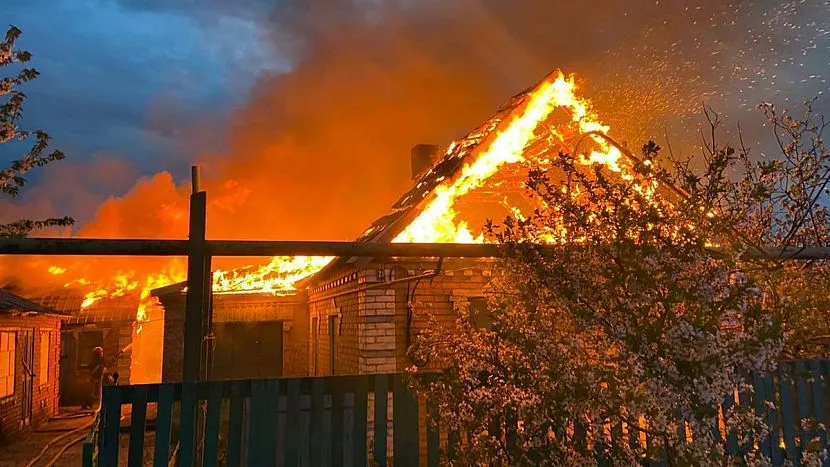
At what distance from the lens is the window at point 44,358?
58.3 feet

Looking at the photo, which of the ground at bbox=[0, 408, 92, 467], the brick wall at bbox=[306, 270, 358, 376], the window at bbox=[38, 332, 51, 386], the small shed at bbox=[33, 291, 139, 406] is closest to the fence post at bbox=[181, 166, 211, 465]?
the brick wall at bbox=[306, 270, 358, 376]

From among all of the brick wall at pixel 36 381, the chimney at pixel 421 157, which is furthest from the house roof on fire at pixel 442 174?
the brick wall at pixel 36 381

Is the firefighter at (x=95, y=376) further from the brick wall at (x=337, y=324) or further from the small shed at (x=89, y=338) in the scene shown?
the brick wall at (x=337, y=324)

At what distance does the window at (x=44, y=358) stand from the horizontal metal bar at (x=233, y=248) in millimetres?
18301

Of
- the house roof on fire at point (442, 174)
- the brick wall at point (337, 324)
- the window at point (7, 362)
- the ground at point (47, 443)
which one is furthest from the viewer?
the window at point (7, 362)

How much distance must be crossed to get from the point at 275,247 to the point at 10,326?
16403 millimetres

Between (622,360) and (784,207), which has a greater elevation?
(784,207)

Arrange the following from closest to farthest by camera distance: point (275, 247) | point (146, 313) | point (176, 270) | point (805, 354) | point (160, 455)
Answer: point (160, 455) → point (275, 247) → point (805, 354) → point (146, 313) → point (176, 270)

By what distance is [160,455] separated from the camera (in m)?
2.66

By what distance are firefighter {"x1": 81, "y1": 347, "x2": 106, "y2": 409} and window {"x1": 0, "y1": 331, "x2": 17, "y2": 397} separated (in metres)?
3.88

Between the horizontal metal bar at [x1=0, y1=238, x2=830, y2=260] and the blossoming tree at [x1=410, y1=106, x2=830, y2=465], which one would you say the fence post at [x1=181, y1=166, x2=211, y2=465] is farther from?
the blossoming tree at [x1=410, y1=106, x2=830, y2=465]

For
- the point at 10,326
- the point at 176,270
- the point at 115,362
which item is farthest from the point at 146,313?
the point at 10,326

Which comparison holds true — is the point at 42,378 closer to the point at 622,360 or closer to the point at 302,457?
the point at 302,457

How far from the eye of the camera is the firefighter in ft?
64.4
